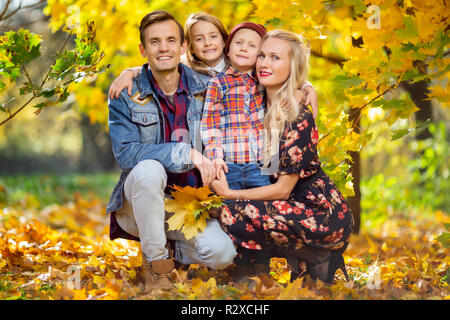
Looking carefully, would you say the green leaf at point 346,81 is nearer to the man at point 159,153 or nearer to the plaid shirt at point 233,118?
the plaid shirt at point 233,118

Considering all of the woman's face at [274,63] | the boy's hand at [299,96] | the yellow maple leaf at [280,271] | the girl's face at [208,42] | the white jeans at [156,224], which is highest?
the girl's face at [208,42]

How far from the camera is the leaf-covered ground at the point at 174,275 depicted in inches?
90.4

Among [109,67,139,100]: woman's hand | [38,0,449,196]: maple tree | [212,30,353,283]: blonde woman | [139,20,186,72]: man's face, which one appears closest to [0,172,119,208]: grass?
[38,0,449,196]: maple tree

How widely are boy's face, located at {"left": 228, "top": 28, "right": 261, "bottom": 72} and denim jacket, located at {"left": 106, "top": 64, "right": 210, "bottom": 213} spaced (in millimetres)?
221

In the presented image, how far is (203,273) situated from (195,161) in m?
0.67

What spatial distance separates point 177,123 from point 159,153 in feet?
0.81

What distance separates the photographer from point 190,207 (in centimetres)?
249

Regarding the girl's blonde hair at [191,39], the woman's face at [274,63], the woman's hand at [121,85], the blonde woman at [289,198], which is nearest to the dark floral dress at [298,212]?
the blonde woman at [289,198]

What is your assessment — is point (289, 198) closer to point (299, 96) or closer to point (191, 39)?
point (299, 96)

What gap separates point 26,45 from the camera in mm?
2576

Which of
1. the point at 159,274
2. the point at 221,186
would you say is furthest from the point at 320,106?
the point at 159,274

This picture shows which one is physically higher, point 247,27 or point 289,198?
point 247,27

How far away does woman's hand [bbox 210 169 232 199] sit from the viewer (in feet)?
8.42

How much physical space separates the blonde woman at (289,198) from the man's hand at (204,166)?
0.15 feet
